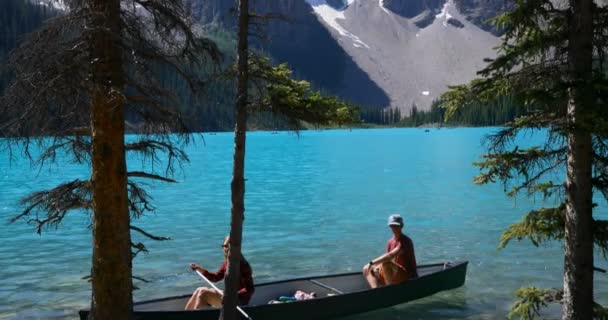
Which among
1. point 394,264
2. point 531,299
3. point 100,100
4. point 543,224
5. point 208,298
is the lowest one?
point 208,298

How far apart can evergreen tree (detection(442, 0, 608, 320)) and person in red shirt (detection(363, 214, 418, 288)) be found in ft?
15.0

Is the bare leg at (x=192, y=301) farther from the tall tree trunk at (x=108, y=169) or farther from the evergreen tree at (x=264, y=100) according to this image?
the tall tree trunk at (x=108, y=169)

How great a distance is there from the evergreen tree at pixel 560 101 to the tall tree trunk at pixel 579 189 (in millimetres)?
11

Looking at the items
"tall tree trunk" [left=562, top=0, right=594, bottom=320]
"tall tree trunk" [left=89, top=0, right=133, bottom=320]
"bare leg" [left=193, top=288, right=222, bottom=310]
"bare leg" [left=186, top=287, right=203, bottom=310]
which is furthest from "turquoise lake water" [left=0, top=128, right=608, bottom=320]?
"bare leg" [left=186, top=287, right=203, bottom=310]

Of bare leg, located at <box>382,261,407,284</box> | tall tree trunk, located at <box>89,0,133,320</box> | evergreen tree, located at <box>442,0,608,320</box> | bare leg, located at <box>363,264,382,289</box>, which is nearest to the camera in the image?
tall tree trunk, located at <box>89,0,133,320</box>

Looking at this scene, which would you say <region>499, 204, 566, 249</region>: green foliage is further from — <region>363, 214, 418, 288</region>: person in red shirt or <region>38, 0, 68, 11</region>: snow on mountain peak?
<region>38, 0, 68, 11</region>: snow on mountain peak

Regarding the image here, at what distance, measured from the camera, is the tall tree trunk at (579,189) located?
7434 millimetres

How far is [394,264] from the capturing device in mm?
13234

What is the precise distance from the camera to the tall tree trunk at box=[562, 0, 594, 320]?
7.43 meters

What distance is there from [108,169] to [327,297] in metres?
6.28

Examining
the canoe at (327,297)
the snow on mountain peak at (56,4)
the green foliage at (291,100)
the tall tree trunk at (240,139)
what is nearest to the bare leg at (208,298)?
the canoe at (327,297)

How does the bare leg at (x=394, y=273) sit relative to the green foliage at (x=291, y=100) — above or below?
below

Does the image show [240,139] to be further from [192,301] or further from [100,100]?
[192,301]

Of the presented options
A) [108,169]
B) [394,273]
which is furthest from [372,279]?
[108,169]
